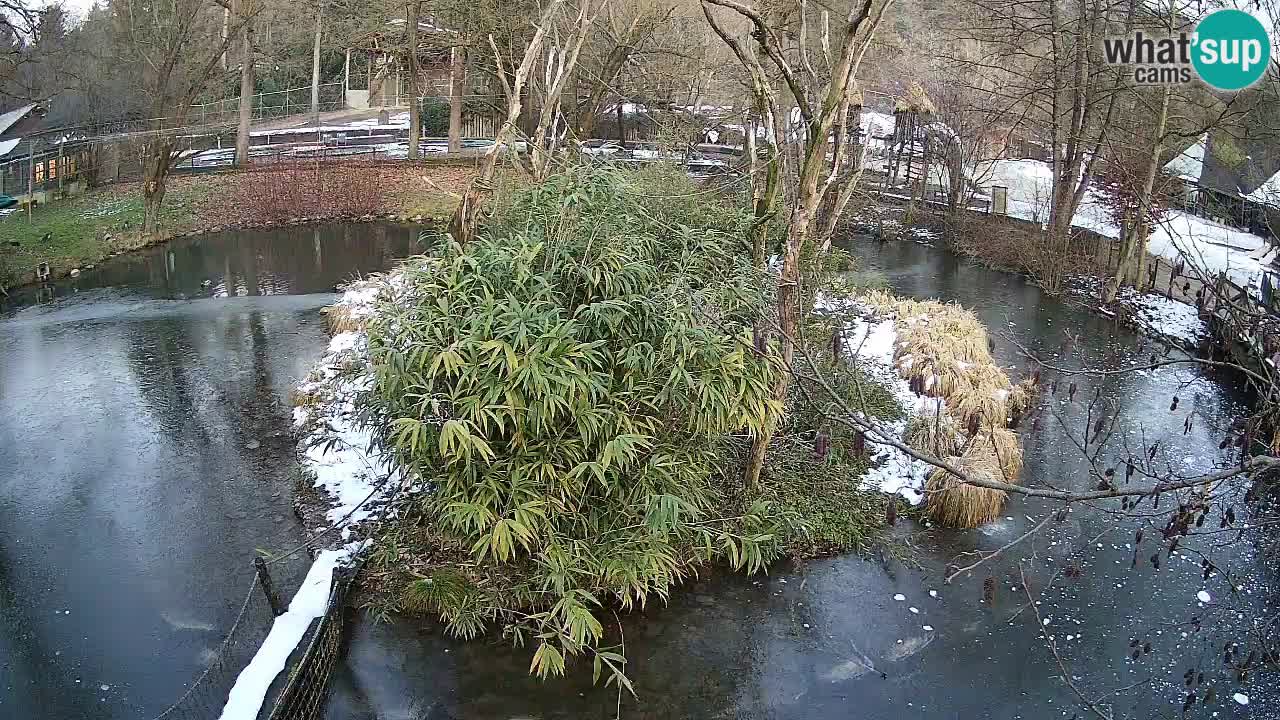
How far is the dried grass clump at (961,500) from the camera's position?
24.8 ft

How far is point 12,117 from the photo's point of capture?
20250 millimetres

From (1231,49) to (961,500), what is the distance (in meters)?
4.02

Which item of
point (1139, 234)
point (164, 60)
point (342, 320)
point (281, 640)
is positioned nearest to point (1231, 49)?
point (1139, 234)

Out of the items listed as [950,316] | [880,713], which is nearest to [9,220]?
[950,316]

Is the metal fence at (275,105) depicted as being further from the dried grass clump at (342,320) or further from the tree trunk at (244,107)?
the dried grass clump at (342,320)

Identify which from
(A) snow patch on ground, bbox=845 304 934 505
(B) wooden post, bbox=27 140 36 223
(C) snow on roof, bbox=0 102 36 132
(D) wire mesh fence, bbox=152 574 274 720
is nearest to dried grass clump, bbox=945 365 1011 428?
(A) snow patch on ground, bbox=845 304 934 505

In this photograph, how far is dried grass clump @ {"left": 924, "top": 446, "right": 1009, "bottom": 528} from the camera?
24.8 ft

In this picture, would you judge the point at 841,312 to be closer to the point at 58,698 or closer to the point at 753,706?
the point at 753,706

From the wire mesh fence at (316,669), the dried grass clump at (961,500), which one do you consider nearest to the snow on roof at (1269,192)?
the dried grass clump at (961,500)

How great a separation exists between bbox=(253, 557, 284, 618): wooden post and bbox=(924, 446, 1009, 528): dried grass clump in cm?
460

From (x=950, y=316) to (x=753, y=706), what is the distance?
6499 millimetres

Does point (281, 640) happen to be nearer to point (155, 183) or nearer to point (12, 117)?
point (155, 183)

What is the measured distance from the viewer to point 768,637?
20.7 feet

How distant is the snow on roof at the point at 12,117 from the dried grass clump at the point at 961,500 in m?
19.8
